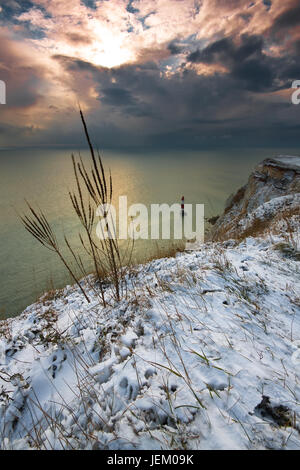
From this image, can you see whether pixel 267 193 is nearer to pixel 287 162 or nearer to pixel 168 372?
pixel 287 162

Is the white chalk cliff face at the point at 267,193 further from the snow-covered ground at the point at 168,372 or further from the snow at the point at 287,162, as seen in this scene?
the snow-covered ground at the point at 168,372

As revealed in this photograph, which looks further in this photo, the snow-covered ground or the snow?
the snow

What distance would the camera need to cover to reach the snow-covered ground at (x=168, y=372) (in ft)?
4.49

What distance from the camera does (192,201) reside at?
37906 millimetres

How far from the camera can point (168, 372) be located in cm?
180

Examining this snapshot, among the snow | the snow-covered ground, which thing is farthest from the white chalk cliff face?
the snow-covered ground

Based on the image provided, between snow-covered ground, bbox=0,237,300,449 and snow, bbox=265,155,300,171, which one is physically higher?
snow, bbox=265,155,300,171

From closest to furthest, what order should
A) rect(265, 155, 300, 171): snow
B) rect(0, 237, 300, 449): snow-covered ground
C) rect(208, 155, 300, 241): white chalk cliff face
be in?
rect(0, 237, 300, 449): snow-covered ground → rect(208, 155, 300, 241): white chalk cliff face → rect(265, 155, 300, 171): snow

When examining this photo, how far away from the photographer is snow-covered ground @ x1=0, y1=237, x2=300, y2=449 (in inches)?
53.9

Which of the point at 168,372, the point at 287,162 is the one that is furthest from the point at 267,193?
the point at 168,372

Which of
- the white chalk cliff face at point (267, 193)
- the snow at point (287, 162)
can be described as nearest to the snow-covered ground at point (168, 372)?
the white chalk cliff face at point (267, 193)

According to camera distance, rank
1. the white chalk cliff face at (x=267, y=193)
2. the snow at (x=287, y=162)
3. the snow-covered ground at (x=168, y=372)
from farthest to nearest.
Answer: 1. the snow at (x=287, y=162)
2. the white chalk cliff face at (x=267, y=193)
3. the snow-covered ground at (x=168, y=372)

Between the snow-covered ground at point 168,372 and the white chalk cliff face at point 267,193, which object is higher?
the white chalk cliff face at point 267,193

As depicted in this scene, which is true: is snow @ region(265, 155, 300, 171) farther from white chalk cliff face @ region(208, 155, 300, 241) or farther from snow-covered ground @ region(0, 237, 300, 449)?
snow-covered ground @ region(0, 237, 300, 449)
